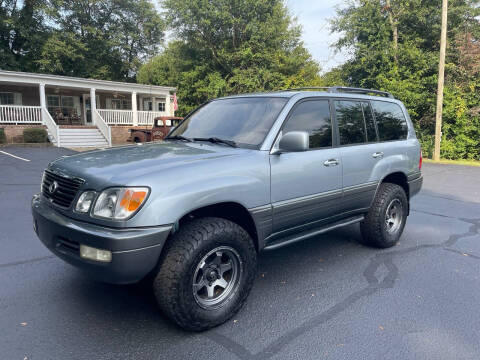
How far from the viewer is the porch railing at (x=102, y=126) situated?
20.0 meters

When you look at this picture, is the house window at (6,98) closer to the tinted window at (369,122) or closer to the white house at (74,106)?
the white house at (74,106)

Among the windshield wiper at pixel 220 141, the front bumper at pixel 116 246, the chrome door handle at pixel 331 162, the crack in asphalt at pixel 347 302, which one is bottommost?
the crack in asphalt at pixel 347 302

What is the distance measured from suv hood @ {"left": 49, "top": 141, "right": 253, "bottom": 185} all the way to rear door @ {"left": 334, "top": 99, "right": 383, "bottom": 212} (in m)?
1.35

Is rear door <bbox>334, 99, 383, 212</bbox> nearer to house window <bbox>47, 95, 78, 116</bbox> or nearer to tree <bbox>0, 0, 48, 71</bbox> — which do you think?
house window <bbox>47, 95, 78, 116</bbox>

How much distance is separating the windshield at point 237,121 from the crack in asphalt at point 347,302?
156cm

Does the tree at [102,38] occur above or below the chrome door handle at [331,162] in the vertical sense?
above

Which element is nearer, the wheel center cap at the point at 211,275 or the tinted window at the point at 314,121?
the wheel center cap at the point at 211,275

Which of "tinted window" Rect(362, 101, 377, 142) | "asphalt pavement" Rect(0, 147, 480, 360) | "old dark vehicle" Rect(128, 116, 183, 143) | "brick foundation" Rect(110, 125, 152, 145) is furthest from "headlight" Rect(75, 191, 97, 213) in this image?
"brick foundation" Rect(110, 125, 152, 145)

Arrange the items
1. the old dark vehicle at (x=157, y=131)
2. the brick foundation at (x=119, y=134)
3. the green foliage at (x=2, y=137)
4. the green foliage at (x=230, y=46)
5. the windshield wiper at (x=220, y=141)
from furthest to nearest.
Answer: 1. the green foliage at (x=230, y=46)
2. the brick foundation at (x=119, y=134)
3. the green foliage at (x=2, y=137)
4. the old dark vehicle at (x=157, y=131)
5. the windshield wiper at (x=220, y=141)

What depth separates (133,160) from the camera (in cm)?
282

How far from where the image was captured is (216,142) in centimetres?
340

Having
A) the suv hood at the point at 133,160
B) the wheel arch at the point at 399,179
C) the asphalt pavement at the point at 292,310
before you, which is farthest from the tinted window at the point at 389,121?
the suv hood at the point at 133,160

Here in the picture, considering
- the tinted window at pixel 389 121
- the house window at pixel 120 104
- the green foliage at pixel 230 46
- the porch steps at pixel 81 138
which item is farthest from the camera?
the house window at pixel 120 104

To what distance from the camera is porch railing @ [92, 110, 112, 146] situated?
65.6 ft
